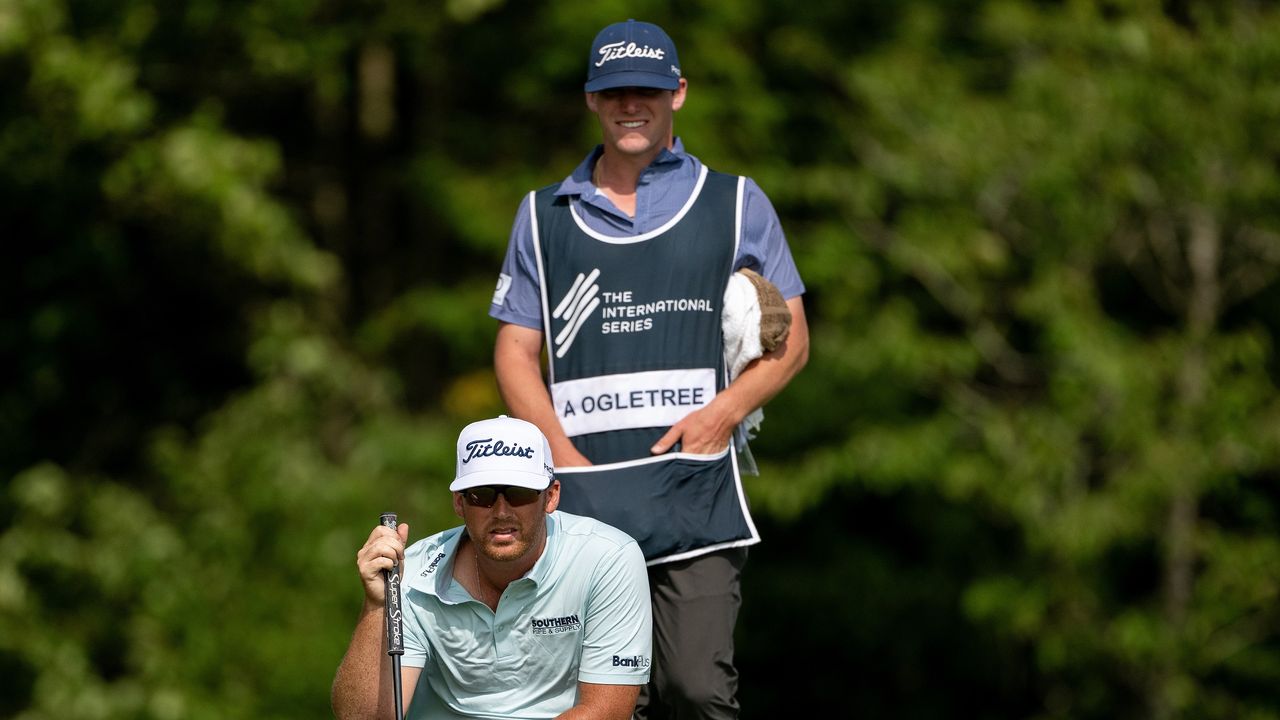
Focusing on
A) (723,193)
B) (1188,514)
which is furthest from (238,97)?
(723,193)

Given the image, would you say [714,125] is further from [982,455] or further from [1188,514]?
[1188,514]

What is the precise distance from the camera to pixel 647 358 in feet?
17.3

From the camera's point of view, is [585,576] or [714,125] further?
[714,125]

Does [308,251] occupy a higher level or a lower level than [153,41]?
lower

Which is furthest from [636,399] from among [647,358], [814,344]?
[814,344]

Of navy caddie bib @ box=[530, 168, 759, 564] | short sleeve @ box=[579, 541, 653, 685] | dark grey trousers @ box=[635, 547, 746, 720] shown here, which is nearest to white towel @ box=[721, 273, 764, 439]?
navy caddie bib @ box=[530, 168, 759, 564]

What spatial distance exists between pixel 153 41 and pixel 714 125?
420cm

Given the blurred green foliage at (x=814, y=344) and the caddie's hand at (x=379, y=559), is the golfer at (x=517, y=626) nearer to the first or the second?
the caddie's hand at (x=379, y=559)

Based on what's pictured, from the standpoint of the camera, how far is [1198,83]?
11.7 meters

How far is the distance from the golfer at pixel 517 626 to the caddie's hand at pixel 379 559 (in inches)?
2.9

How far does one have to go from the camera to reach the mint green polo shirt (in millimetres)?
4754

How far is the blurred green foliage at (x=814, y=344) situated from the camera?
12109 mm

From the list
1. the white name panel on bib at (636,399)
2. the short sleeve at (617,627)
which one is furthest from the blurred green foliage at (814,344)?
the short sleeve at (617,627)

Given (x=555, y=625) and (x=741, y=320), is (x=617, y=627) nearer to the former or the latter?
(x=555, y=625)
